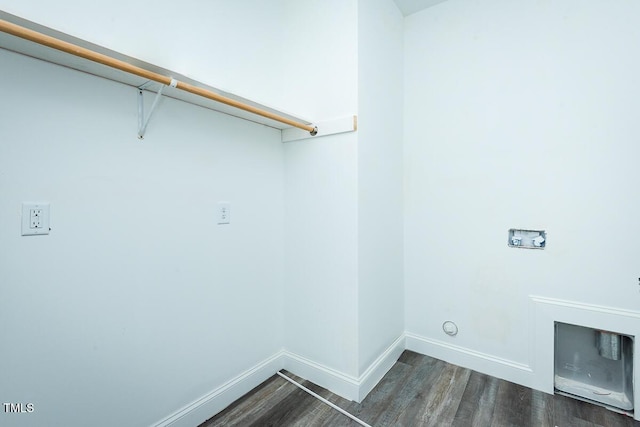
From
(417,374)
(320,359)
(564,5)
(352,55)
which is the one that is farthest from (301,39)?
(417,374)

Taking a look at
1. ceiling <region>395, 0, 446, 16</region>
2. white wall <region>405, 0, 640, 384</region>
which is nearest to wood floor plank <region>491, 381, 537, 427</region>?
white wall <region>405, 0, 640, 384</region>

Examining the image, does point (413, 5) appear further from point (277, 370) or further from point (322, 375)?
point (277, 370)

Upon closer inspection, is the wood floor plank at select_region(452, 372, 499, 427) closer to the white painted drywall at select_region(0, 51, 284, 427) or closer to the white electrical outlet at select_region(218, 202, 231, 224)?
the white painted drywall at select_region(0, 51, 284, 427)

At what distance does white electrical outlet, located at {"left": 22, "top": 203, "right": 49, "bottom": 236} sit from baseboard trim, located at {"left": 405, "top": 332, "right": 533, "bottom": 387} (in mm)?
2224

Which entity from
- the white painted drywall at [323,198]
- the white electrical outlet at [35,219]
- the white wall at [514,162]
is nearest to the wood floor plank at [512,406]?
the white wall at [514,162]

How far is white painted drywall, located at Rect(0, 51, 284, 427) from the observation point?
978 millimetres

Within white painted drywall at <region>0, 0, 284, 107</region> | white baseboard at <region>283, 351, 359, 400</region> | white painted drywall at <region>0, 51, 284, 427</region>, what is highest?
white painted drywall at <region>0, 0, 284, 107</region>

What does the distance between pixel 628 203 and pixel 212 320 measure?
227cm

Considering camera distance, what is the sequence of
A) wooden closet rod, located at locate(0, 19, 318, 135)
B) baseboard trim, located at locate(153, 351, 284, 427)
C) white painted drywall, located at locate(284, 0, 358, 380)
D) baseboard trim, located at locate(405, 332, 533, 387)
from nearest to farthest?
wooden closet rod, located at locate(0, 19, 318, 135) < baseboard trim, located at locate(153, 351, 284, 427) < white painted drywall, located at locate(284, 0, 358, 380) < baseboard trim, located at locate(405, 332, 533, 387)

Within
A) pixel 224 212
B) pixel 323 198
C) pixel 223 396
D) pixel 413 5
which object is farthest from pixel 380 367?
pixel 413 5

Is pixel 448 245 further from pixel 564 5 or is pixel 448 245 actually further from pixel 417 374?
pixel 564 5

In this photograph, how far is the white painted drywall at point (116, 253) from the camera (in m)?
0.98

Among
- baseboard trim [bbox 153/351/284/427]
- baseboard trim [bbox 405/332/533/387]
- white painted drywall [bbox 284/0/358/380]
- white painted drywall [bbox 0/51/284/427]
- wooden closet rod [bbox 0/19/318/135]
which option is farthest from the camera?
baseboard trim [bbox 405/332/533/387]

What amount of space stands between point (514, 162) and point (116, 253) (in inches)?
85.9
